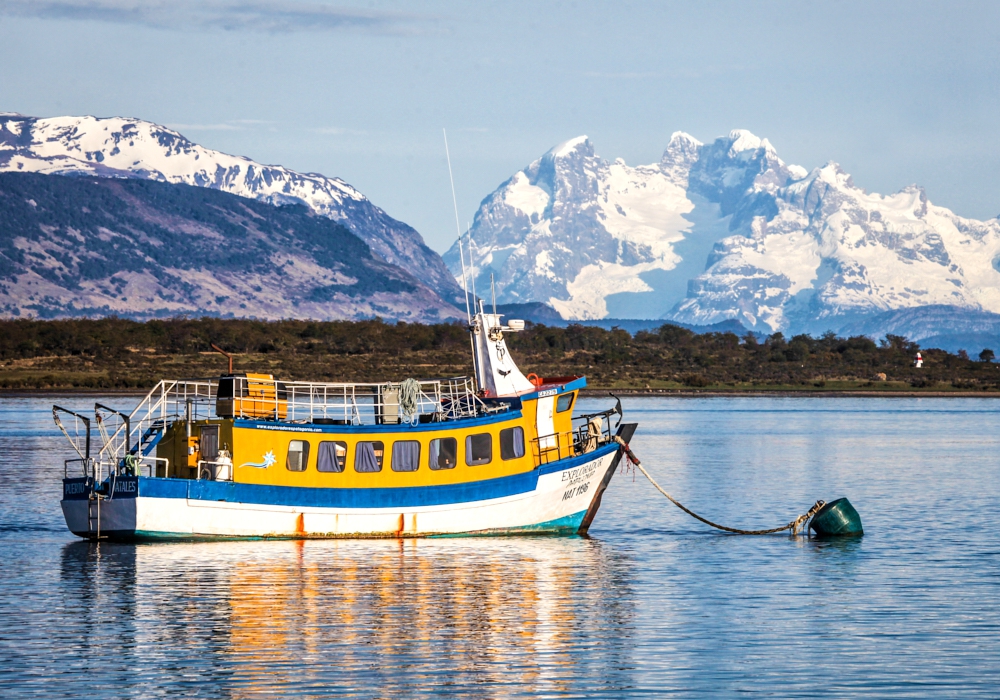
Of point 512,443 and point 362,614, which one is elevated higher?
point 512,443

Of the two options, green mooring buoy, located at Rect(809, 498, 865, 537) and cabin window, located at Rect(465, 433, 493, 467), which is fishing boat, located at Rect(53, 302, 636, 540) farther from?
green mooring buoy, located at Rect(809, 498, 865, 537)

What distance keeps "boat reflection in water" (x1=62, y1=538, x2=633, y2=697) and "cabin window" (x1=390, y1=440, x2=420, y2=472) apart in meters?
2.19

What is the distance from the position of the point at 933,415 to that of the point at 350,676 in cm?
11007

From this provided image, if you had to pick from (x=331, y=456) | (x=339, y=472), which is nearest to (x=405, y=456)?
(x=339, y=472)

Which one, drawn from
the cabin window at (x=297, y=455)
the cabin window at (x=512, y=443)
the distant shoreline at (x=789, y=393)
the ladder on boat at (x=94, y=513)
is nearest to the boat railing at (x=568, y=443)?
the cabin window at (x=512, y=443)

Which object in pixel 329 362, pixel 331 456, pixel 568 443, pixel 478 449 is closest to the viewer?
pixel 331 456

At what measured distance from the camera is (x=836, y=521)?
42.8 meters

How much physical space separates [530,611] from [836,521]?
1535 centimetres

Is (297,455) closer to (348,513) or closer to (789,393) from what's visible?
(348,513)

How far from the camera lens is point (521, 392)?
44.2 metres

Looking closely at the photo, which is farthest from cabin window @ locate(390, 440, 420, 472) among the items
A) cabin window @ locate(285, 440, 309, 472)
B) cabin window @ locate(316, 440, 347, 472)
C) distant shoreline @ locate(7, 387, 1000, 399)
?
distant shoreline @ locate(7, 387, 1000, 399)

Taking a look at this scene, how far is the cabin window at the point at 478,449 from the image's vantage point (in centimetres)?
4103

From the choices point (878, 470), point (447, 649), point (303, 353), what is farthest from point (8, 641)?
point (303, 353)

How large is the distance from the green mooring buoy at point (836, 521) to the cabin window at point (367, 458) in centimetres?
1366
